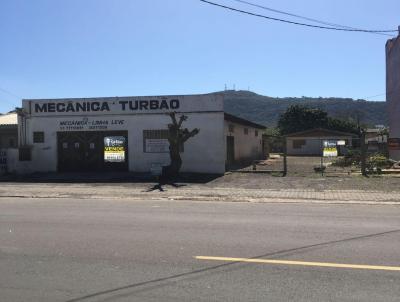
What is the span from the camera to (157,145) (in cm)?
2728

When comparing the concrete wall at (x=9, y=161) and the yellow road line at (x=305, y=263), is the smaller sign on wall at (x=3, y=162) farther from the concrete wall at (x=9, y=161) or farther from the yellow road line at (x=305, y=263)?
the yellow road line at (x=305, y=263)

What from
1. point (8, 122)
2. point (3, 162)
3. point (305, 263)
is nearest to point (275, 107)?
point (8, 122)

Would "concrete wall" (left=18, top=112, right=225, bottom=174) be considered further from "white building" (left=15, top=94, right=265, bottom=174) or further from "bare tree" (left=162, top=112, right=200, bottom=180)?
"bare tree" (left=162, top=112, right=200, bottom=180)

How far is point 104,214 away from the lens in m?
12.5

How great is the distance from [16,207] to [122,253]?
Result: 7.52m

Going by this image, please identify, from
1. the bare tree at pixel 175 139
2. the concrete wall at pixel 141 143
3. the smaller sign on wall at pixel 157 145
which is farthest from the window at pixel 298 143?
the bare tree at pixel 175 139

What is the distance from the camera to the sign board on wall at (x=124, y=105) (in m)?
26.6

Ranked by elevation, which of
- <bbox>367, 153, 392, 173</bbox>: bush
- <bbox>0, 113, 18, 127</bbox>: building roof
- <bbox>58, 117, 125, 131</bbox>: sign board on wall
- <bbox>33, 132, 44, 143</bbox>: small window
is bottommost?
<bbox>367, 153, 392, 173</bbox>: bush

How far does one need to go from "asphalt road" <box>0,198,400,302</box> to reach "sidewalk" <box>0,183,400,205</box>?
3839 millimetres

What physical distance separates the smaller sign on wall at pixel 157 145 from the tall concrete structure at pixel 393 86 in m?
16.0

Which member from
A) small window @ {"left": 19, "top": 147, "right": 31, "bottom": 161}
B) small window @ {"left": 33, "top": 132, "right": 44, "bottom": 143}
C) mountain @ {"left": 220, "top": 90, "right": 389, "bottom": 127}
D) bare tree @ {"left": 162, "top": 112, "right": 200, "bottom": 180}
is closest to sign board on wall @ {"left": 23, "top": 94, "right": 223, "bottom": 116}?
small window @ {"left": 33, "top": 132, "right": 44, "bottom": 143}

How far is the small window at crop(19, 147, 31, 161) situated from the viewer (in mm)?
27484

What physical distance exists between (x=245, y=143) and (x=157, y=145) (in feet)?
38.7

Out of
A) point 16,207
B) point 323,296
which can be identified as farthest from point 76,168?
point 323,296
